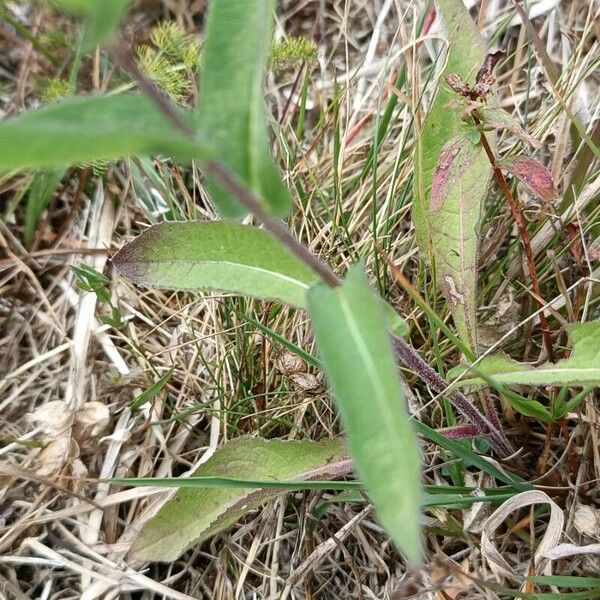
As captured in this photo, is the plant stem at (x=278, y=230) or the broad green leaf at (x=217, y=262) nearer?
the plant stem at (x=278, y=230)

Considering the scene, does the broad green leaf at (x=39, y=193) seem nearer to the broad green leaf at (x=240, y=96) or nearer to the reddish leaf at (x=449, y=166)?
the reddish leaf at (x=449, y=166)

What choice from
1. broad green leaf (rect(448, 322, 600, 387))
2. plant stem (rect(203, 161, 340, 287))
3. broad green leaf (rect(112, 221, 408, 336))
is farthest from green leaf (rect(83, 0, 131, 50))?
broad green leaf (rect(448, 322, 600, 387))

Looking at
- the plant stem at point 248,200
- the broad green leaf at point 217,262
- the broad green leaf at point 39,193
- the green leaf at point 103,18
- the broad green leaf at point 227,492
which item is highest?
the broad green leaf at point 39,193

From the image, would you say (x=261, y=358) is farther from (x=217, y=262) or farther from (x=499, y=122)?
(x=499, y=122)

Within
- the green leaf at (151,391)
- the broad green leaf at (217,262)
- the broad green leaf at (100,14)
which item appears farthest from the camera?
the green leaf at (151,391)

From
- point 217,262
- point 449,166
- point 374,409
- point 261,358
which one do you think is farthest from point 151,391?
point 374,409

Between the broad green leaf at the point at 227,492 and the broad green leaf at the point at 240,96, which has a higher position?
the broad green leaf at the point at 240,96

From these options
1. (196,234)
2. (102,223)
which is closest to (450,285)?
(196,234)

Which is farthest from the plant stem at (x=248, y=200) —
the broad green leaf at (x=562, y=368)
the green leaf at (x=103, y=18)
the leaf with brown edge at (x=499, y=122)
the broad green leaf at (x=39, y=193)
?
the broad green leaf at (x=39, y=193)
